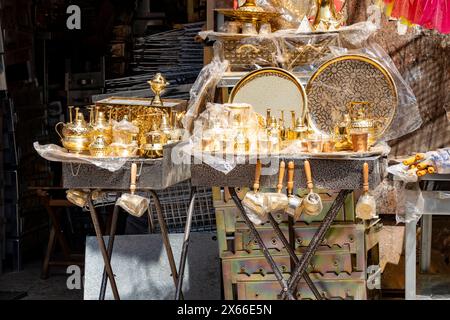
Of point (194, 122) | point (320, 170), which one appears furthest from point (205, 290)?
point (320, 170)

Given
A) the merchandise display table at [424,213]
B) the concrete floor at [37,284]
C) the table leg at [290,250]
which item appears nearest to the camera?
the table leg at [290,250]

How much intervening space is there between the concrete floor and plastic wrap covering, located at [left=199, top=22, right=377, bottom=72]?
2.07 m

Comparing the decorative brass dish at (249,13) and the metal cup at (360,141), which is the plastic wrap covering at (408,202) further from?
the decorative brass dish at (249,13)

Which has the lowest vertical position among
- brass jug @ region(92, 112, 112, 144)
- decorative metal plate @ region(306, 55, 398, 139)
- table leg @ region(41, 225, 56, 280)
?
table leg @ region(41, 225, 56, 280)

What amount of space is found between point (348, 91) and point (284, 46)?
1.52 ft

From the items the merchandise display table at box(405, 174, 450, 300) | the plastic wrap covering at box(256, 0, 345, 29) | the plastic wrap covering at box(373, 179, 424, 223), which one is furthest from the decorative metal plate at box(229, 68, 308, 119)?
the merchandise display table at box(405, 174, 450, 300)

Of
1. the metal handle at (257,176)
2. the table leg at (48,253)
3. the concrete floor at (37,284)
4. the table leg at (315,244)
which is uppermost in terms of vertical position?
the metal handle at (257,176)

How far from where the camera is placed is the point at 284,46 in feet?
17.5

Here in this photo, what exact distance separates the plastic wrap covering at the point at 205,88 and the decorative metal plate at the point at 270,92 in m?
0.22


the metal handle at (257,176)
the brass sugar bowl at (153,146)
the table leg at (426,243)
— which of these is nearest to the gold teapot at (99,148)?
the brass sugar bowl at (153,146)

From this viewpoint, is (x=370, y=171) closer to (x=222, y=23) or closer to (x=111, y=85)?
(x=222, y=23)

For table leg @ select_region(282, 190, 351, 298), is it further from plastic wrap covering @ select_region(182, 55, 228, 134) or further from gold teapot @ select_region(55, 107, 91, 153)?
gold teapot @ select_region(55, 107, 91, 153)

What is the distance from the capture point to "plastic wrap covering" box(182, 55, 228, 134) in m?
5.38

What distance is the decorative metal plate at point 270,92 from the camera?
16.8 ft
